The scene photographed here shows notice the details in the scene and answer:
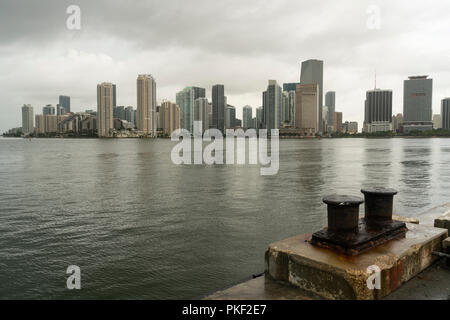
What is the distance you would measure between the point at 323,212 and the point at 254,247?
22.2ft

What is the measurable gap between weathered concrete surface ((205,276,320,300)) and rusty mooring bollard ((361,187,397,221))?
2.85m

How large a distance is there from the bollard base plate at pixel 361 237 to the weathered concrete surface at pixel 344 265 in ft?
0.34

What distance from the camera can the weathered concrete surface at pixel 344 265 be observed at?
16.8 ft

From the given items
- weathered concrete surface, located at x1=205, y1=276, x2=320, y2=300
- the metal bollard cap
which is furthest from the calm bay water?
the metal bollard cap

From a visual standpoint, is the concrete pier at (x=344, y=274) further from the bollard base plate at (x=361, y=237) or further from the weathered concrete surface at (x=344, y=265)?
the bollard base plate at (x=361, y=237)

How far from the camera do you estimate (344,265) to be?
528cm

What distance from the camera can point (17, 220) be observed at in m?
16.2

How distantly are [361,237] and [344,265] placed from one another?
1.03 m

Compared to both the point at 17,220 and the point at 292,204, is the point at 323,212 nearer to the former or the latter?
the point at 292,204

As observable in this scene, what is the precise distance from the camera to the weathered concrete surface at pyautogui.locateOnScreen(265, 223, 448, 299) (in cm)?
512

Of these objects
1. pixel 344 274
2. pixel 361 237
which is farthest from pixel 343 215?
pixel 344 274

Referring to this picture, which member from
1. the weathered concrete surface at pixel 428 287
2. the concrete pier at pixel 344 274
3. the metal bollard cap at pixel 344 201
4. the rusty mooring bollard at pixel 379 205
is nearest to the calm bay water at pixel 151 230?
the concrete pier at pixel 344 274

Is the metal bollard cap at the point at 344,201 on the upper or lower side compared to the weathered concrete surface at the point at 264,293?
upper
